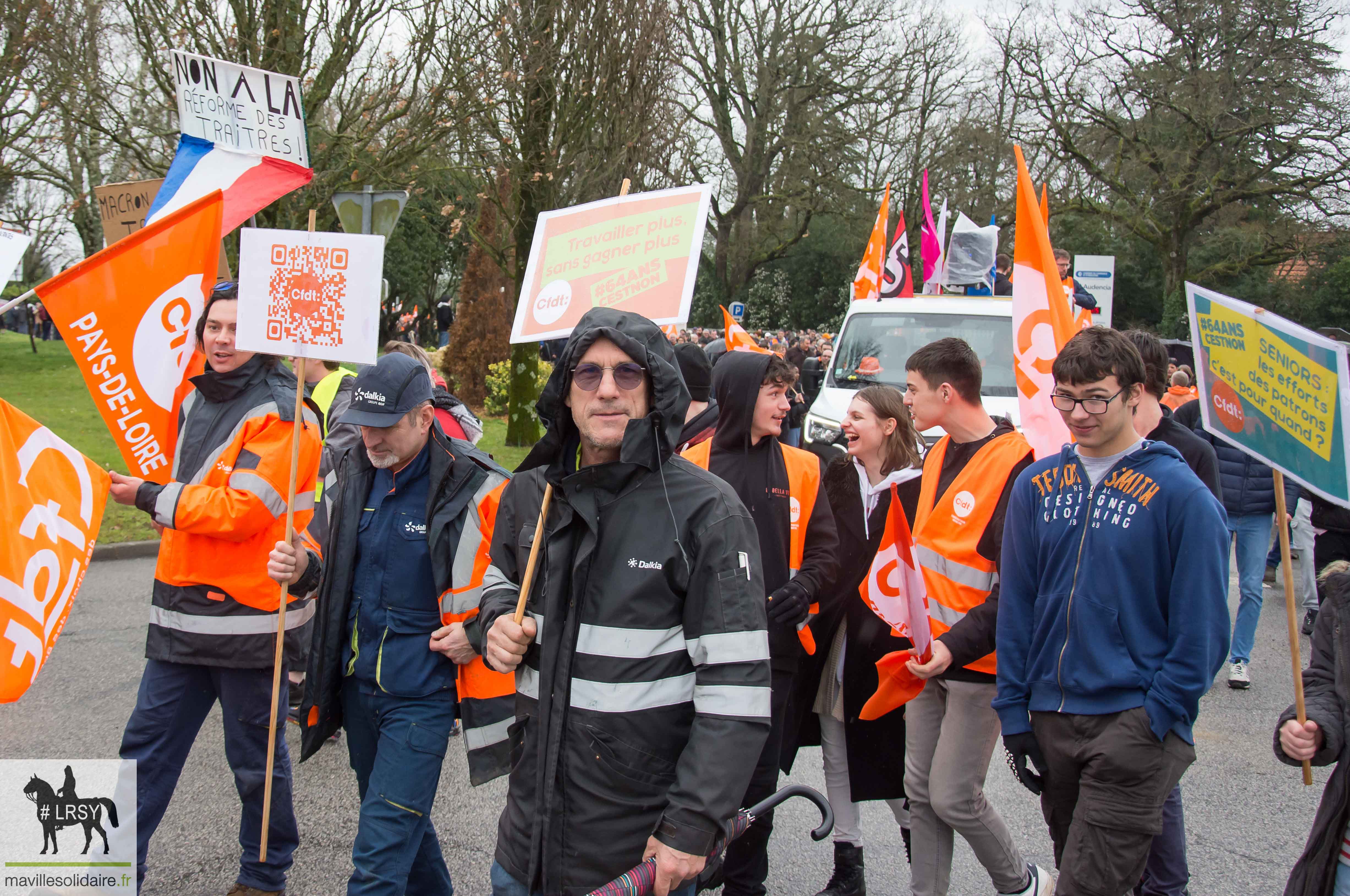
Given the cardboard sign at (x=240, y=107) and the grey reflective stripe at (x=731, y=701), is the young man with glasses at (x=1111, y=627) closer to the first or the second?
the grey reflective stripe at (x=731, y=701)

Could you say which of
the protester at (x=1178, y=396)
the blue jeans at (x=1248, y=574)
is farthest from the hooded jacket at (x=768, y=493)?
the protester at (x=1178, y=396)

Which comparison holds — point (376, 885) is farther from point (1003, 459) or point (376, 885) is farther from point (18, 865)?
point (1003, 459)

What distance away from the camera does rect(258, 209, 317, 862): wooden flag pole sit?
321cm

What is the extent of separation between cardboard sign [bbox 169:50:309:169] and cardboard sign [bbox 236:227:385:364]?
174 cm

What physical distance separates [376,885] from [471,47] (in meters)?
9.88

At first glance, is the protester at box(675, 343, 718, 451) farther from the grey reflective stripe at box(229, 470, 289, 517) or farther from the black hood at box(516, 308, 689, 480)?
the black hood at box(516, 308, 689, 480)

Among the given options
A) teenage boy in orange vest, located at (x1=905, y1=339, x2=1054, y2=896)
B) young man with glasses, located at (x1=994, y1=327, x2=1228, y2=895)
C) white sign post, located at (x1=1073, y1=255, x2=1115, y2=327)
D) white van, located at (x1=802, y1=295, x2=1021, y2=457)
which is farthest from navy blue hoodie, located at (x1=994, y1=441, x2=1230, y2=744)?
white sign post, located at (x1=1073, y1=255, x2=1115, y2=327)

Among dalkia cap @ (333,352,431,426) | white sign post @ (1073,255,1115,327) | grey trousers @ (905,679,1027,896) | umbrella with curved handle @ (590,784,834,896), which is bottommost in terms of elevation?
grey trousers @ (905,679,1027,896)

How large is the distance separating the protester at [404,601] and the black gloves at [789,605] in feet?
2.96

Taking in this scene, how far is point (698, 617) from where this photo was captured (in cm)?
216

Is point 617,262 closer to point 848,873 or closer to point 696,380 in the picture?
point 696,380

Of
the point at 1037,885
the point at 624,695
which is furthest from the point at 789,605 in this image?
the point at 624,695

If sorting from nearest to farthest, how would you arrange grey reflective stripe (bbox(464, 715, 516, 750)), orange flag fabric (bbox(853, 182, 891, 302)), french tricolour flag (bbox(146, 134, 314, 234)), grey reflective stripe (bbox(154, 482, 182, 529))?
grey reflective stripe (bbox(464, 715, 516, 750)) < grey reflective stripe (bbox(154, 482, 182, 529)) < french tricolour flag (bbox(146, 134, 314, 234)) < orange flag fabric (bbox(853, 182, 891, 302))

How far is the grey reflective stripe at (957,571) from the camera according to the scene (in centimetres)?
336
